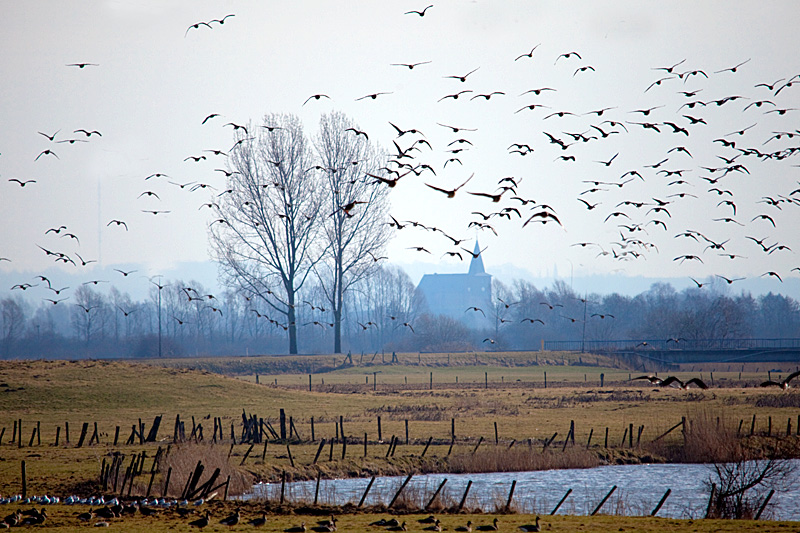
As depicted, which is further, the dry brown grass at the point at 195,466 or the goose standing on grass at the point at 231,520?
the dry brown grass at the point at 195,466

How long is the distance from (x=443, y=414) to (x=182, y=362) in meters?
38.4

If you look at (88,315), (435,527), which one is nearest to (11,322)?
(88,315)

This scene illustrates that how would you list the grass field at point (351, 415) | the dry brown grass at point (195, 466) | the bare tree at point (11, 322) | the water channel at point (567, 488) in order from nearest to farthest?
the water channel at point (567, 488)
the dry brown grass at point (195, 466)
the grass field at point (351, 415)
the bare tree at point (11, 322)

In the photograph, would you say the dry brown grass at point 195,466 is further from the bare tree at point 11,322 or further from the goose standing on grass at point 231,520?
the bare tree at point 11,322

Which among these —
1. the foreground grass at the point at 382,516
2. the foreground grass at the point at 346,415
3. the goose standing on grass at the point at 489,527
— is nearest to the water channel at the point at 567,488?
the foreground grass at the point at 346,415

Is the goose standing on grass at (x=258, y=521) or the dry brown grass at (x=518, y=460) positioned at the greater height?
the goose standing on grass at (x=258, y=521)

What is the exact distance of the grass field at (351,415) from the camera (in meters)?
29.9

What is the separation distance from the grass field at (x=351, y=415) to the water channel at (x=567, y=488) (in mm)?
1531

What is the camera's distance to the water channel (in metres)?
23.8

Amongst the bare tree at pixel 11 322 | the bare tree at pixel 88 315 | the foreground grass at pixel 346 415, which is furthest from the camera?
the bare tree at pixel 88 315

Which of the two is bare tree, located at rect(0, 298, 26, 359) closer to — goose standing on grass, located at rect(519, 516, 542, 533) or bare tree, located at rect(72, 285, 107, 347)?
bare tree, located at rect(72, 285, 107, 347)

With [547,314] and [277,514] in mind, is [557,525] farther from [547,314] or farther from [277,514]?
[547,314]

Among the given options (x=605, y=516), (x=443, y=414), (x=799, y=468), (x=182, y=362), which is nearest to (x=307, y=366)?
(x=182, y=362)

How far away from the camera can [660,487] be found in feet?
90.4
